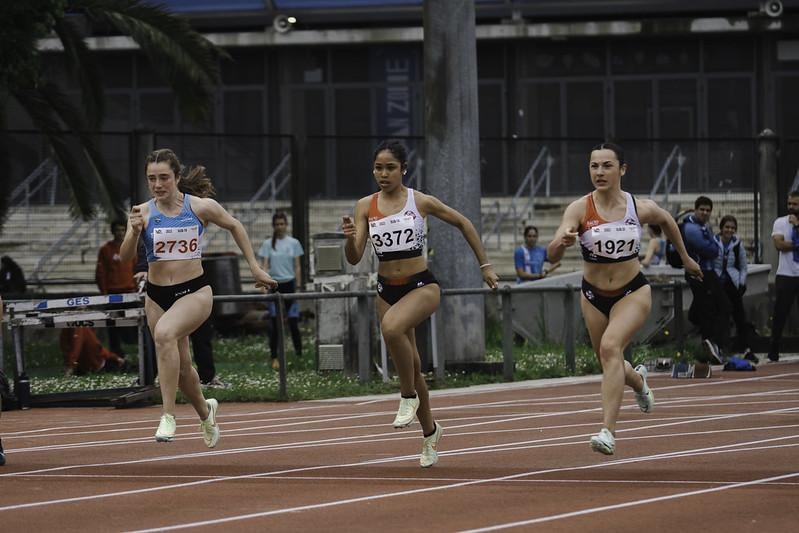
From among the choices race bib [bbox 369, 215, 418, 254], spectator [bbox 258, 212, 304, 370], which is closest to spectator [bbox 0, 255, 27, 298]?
spectator [bbox 258, 212, 304, 370]

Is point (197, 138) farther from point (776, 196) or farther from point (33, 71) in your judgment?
point (776, 196)

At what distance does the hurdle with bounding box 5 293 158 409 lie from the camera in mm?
16578

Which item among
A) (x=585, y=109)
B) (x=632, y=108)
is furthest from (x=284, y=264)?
(x=632, y=108)

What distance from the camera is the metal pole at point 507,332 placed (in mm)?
17812

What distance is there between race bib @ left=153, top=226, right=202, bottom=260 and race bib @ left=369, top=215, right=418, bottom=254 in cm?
134

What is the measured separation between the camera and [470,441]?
478 inches

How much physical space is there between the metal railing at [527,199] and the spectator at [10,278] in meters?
8.73

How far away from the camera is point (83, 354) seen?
67.0 ft

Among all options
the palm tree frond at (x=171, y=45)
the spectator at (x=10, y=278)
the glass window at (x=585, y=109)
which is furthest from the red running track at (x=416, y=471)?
the glass window at (x=585, y=109)

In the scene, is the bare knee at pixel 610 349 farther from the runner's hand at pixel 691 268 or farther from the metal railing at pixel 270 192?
the metal railing at pixel 270 192

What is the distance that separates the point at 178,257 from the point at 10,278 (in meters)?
14.2

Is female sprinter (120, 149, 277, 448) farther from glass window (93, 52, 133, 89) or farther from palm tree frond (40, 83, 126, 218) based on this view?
glass window (93, 52, 133, 89)

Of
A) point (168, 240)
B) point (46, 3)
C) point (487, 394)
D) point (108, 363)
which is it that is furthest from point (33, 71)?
point (168, 240)

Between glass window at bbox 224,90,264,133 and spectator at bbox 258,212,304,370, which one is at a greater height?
glass window at bbox 224,90,264,133
